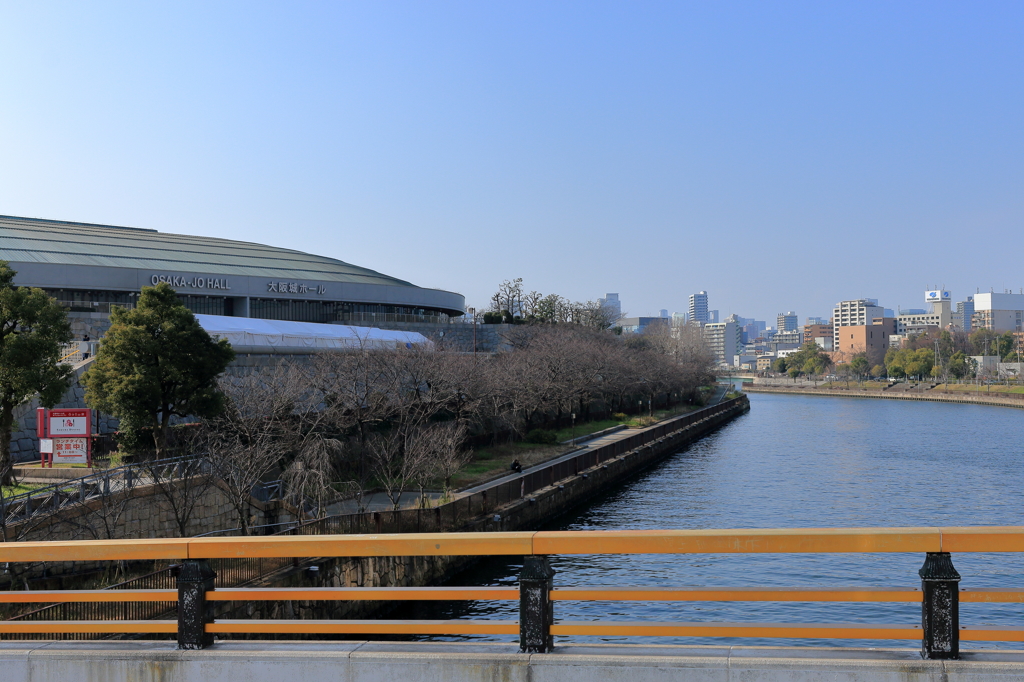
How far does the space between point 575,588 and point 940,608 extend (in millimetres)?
2007

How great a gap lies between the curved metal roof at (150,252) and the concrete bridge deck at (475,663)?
46.5 m

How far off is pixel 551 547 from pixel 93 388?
866 inches

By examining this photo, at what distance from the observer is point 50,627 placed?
5.17 metres

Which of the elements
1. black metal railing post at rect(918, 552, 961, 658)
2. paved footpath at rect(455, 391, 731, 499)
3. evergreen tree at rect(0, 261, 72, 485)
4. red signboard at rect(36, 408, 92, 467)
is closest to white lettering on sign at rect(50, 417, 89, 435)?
red signboard at rect(36, 408, 92, 467)

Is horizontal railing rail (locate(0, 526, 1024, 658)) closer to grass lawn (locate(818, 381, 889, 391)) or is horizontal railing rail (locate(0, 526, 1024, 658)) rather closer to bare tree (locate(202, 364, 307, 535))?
bare tree (locate(202, 364, 307, 535))

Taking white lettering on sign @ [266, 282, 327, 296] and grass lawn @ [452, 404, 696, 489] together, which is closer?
grass lawn @ [452, 404, 696, 489]

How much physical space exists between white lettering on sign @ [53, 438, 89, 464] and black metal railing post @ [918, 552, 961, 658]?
19.5 metres

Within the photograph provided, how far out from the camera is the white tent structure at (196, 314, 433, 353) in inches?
1356

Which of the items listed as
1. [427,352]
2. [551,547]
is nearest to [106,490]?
[551,547]

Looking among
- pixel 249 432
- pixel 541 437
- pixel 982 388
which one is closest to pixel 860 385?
pixel 982 388

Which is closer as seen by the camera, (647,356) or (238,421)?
(238,421)

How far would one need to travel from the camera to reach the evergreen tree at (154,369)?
885 inches

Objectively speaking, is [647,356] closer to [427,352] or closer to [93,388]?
[427,352]

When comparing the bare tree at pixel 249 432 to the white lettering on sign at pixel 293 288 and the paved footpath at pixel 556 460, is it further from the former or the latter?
the white lettering on sign at pixel 293 288
